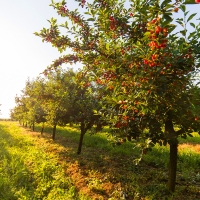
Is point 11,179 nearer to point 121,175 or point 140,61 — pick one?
point 121,175

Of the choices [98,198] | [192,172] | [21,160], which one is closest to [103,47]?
[98,198]

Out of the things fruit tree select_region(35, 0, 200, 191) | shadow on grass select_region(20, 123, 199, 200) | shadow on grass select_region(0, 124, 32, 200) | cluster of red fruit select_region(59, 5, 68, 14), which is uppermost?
cluster of red fruit select_region(59, 5, 68, 14)

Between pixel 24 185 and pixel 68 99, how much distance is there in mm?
5388

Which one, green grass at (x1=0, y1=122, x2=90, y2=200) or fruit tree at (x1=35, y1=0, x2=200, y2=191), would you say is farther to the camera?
green grass at (x1=0, y1=122, x2=90, y2=200)

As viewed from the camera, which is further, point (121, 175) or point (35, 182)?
point (121, 175)

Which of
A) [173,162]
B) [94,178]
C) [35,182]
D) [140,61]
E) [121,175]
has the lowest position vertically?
[35,182]

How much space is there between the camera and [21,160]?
31.8ft

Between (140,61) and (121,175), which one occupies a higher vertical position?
(140,61)

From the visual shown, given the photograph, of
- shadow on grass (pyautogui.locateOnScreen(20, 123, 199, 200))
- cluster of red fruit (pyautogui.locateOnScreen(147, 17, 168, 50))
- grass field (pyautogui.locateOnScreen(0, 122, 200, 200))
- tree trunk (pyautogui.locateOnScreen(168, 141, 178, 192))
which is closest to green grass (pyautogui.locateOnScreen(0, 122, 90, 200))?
grass field (pyautogui.locateOnScreen(0, 122, 200, 200))

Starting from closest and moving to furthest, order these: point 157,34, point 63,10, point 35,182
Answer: point 157,34 < point 63,10 < point 35,182

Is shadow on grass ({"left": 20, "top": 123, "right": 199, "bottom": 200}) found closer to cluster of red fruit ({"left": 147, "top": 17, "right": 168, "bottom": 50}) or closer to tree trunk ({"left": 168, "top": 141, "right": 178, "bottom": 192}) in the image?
tree trunk ({"left": 168, "top": 141, "right": 178, "bottom": 192})

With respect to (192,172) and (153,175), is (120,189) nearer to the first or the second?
(153,175)

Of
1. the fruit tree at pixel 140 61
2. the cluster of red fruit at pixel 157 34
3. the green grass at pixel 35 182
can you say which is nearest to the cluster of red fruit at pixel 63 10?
the fruit tree at pixel 140 61

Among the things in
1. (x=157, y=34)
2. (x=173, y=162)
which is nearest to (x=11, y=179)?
(x=173, y=162)
